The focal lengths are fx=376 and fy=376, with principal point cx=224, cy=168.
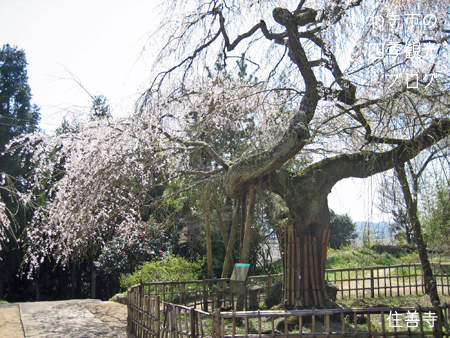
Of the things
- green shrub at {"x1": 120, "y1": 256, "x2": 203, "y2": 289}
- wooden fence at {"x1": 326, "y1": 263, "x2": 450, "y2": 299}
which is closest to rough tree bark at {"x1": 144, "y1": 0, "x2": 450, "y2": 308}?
wooden fence at {"x1": 326, "y1": 263, "x2": 450, "y2": 299}

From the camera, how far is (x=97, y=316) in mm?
7203

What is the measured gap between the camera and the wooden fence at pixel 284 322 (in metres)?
3.61

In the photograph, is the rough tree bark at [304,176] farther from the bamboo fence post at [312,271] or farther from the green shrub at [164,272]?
the green shrub at [164,272]

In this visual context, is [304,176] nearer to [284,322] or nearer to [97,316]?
[284,322]

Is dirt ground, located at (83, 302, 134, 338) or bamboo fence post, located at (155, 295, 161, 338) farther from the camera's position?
dirt ground, located at (83, 302, 134, 338)

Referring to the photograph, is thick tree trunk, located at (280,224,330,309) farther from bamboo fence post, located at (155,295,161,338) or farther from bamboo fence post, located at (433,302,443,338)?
bamboo fence post, located at (155,295,161,338)

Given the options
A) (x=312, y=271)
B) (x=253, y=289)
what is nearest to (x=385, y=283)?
(x=253, y=289)

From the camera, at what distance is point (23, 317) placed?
6848 millimetres

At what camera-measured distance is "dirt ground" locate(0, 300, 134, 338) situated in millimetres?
5806

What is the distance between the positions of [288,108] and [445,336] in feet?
12.3

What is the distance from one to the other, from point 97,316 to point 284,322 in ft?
13.6

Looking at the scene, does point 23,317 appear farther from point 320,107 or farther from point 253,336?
point 320,107

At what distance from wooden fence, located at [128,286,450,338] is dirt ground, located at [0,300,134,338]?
62 cm

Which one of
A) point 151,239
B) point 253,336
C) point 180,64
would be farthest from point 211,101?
point 151,239
